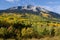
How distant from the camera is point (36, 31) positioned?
63.2 meters

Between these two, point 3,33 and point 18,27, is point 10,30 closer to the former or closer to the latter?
point 3,33

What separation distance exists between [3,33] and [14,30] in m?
4.23

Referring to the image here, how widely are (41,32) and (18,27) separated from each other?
11131 mm

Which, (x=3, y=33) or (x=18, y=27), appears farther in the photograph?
(x=18, y=27)

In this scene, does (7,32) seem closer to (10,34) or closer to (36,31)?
(10,34)

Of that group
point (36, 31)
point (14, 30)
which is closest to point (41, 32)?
point (36, 31)

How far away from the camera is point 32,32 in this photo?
63.1m

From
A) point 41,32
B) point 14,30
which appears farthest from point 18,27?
point 41,32

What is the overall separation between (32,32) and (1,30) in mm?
8661

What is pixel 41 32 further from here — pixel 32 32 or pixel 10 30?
pixel 10 30

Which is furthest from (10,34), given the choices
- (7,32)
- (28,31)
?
(28,31)

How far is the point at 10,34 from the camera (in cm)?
6166

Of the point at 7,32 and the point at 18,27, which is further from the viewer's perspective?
the point at 18,27

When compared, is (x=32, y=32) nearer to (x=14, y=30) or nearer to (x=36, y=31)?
(x=36, y=31)
